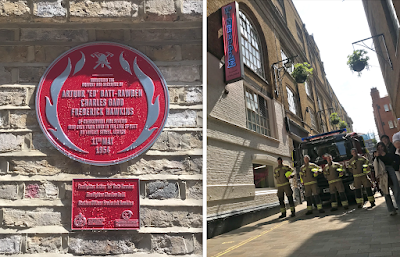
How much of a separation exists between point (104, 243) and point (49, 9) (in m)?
2.84

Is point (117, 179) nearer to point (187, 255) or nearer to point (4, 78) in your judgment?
point (187, 255)

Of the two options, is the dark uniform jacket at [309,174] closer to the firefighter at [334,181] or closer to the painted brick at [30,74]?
the firefighter at [334,181]

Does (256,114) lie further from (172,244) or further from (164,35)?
(172,244)

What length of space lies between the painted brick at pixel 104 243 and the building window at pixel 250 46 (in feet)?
34.6

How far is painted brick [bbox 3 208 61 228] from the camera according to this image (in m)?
3.20

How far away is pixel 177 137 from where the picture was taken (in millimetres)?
3381

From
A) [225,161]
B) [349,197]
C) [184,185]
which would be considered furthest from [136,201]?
[349,197]

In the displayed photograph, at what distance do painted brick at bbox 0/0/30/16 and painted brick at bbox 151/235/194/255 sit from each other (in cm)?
306

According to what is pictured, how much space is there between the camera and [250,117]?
12.1 meters

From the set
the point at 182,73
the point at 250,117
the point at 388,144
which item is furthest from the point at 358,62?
the point at 182,73

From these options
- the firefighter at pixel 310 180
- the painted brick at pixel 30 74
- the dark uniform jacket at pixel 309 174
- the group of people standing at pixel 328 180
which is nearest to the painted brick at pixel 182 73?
the painted brick at pixel 30 74

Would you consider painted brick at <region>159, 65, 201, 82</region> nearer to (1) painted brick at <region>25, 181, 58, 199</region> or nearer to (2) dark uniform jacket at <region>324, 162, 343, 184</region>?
(1) painted brick at <region>25, 181, 58, 199</region>

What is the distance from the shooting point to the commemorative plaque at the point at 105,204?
10.6 feet

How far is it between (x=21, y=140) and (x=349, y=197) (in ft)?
34.8
